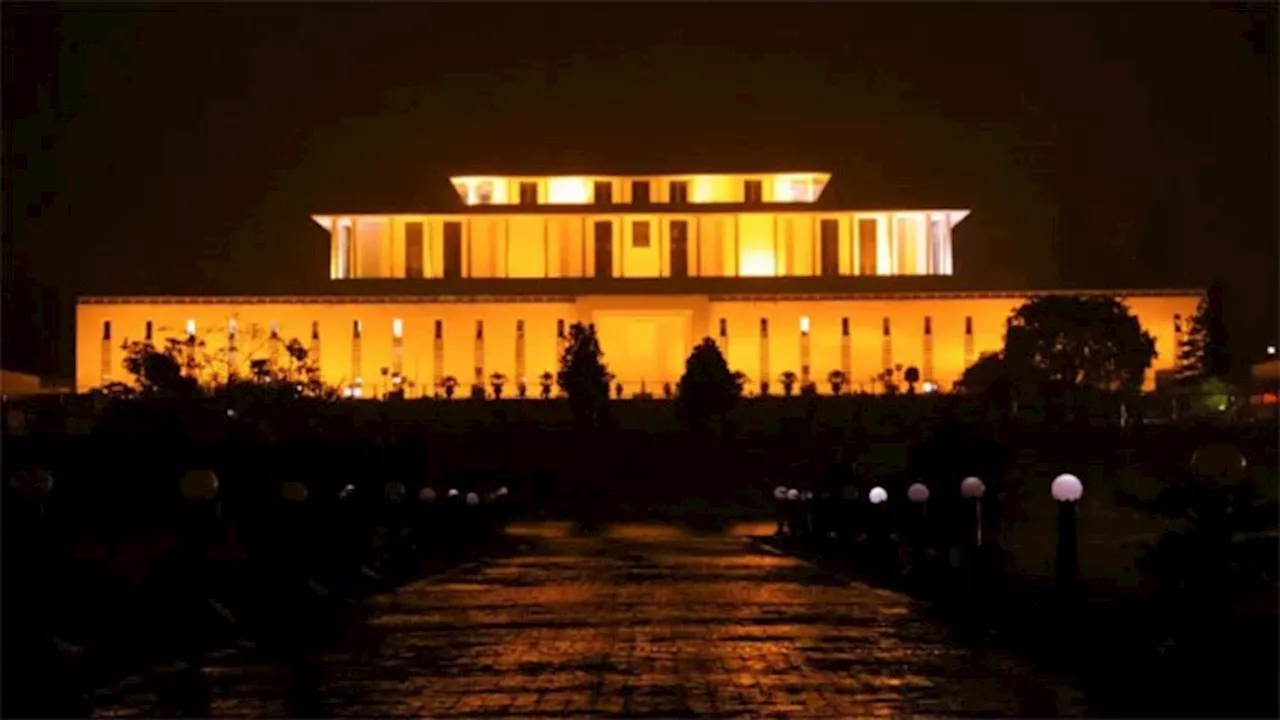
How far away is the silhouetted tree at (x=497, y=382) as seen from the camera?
5472 cm

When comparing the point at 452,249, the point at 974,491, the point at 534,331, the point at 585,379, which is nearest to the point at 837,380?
the point at 534,331

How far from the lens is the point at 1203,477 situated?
1069 cm

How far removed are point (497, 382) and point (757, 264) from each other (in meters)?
10.0

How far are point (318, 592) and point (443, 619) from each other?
116 cm

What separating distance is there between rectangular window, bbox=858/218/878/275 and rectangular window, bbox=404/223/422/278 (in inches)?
494

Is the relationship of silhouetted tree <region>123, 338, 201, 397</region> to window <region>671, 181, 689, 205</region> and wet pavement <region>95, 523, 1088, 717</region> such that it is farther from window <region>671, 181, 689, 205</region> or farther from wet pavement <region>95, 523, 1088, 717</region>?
wet pavement <region>95, 523, 1088, 717</region>

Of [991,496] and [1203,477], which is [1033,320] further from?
[1203,477]

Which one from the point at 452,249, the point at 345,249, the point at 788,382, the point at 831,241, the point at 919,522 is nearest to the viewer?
the point at 919,522

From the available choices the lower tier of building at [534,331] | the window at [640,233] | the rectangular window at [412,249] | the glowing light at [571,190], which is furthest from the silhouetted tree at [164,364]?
the window at [640,233]

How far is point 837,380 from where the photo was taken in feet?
183

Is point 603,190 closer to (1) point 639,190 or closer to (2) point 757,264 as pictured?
(1) point 639,190

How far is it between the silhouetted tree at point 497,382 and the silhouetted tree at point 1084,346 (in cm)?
1240

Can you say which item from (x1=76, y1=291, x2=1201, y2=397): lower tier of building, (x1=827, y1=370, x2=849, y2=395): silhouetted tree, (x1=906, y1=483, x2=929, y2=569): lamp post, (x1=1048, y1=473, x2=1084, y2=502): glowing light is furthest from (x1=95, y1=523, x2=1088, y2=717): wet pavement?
(x1=76, y1=291, x2=1201, y2=397): lower tier of building

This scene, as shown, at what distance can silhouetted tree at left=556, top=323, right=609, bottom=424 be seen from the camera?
4847cm
